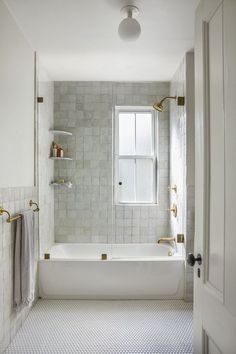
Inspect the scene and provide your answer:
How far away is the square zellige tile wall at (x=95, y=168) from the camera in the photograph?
3.96 meters

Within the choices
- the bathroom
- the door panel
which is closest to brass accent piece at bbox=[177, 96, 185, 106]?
the bathroom

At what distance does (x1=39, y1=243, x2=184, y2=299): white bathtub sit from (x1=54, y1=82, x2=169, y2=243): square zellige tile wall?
2.66ft

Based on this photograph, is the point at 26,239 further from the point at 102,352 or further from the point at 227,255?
the point at 227,255

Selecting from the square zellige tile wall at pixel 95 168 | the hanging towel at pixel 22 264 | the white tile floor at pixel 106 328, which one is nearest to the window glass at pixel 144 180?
the square zellige tile wall at pixel 95 168

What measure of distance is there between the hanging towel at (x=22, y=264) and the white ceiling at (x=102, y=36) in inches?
62.3

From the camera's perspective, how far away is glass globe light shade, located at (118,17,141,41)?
2.22 metres

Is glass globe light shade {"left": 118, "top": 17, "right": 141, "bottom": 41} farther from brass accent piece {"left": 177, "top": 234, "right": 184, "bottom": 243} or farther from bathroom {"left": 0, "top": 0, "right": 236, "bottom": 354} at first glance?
brass accent piece {"left": 177, "top": 234, "right": 184, "bottom": 243}

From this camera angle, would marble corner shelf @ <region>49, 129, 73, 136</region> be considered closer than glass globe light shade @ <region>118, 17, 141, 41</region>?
No

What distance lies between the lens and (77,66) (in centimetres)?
342

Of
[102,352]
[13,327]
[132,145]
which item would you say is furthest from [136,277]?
[132,145]

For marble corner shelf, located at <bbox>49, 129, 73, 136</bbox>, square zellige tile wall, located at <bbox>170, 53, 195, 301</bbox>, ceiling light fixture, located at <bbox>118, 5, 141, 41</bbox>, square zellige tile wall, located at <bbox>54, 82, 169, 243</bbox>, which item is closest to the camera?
ceiling light fixture, located at <bbox>118, 5, 141, 41</bbox>

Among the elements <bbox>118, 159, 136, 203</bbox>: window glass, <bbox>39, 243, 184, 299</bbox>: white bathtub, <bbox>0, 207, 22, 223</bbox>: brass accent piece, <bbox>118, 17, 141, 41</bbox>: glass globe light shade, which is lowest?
<bbox>39, 243, 184, 299</bbox>: white bathtub

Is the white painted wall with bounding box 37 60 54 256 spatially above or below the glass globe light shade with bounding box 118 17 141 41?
below

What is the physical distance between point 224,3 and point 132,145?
2.92 metres
